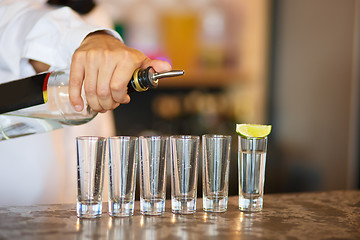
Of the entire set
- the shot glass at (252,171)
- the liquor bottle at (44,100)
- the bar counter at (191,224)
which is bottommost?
the bar counter at (191,224)

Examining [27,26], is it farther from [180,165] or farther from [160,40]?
[160,40]

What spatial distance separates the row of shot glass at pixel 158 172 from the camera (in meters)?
0.96

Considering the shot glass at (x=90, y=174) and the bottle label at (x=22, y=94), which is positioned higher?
the bottle label at (x=22, y=94)

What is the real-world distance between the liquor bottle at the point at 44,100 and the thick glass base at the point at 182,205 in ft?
0.77

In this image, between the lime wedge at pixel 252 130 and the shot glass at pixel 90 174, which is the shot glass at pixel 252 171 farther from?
the shot glass at pixel 90 174

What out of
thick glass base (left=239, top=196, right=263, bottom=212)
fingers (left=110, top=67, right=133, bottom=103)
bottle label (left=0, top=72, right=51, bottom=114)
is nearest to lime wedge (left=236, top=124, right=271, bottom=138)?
thick glass base (left=239, top=196, right=263, bottom=212)

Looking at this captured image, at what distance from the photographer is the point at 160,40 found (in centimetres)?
318

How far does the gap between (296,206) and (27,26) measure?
2.83 feet

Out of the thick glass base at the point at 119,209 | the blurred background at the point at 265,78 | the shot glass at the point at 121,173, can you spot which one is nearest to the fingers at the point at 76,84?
the shot glass at the point at 121,173

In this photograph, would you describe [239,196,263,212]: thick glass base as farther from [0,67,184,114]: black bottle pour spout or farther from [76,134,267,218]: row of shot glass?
[0,67,184,114]: black bottle pour spout

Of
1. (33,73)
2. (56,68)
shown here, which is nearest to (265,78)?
(33,73)

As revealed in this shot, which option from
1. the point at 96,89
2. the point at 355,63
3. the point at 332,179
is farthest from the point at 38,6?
the point at 332,179

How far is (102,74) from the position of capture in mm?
990

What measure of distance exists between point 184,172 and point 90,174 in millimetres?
187
